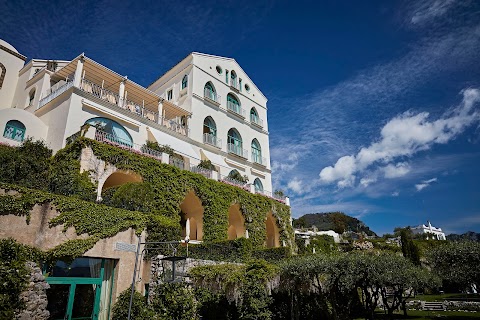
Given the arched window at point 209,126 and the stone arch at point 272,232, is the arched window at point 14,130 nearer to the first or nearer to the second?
the arched window at point 209,126

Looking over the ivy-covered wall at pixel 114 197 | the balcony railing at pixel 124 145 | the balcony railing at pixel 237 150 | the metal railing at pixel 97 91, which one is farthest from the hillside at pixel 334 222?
the metal railing at pixel 97 91

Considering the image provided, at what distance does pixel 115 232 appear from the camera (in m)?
11.9

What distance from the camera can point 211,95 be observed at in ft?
91.1

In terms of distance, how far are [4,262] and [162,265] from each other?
5141mm

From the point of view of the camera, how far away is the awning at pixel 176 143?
21.0 meters

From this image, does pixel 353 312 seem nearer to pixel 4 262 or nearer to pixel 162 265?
pixel 162 265

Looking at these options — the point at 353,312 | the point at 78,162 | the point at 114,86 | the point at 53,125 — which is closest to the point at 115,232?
the point at 78,162

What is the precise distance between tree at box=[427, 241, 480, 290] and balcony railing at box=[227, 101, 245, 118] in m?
18.9

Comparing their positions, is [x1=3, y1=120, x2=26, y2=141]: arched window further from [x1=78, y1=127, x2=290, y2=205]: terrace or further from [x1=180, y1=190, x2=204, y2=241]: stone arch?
[x1=180, y1=190, x2=204, y2=241]: stone arch

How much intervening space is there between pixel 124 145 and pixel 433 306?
2420cm

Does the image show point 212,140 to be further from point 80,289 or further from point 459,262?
point 459,262

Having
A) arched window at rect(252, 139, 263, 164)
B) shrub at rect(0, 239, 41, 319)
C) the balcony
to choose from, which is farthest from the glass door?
arched window at rect(252, 139, 263, 164)

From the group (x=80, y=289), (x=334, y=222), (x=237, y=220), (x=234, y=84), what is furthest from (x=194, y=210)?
(x=334, y=222)

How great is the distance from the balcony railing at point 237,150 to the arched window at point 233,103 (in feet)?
12.3
